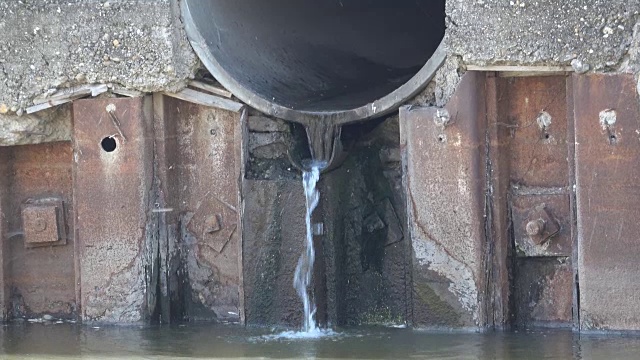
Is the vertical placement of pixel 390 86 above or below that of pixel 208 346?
above

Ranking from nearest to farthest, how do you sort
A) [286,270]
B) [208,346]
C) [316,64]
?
[208,346]
[286,270]
[316,64]

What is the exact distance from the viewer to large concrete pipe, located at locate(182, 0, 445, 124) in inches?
372

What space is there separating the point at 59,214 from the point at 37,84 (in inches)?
33.0

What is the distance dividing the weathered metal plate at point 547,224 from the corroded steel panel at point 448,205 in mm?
224

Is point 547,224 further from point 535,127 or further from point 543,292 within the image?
point 535,127

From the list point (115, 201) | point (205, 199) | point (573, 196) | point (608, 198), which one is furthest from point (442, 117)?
point (115, 201)

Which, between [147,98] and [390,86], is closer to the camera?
[147,98]

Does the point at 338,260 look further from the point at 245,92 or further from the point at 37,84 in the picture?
the point at 37,84

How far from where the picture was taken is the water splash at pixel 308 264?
929 centimetres

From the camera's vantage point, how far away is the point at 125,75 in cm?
938

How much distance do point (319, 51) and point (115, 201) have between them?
100 inches

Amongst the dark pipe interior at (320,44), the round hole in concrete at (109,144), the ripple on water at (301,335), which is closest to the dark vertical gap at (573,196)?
the ripple on water at (301,335)

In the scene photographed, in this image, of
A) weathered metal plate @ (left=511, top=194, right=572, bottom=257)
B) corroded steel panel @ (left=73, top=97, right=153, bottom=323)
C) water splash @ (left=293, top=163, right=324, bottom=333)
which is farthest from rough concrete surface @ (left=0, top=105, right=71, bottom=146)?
weathered metal plate @ (left=511, top=194, right=572, bottom=257)

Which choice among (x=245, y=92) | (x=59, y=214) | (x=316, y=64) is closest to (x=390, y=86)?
(x=316, y=64)
